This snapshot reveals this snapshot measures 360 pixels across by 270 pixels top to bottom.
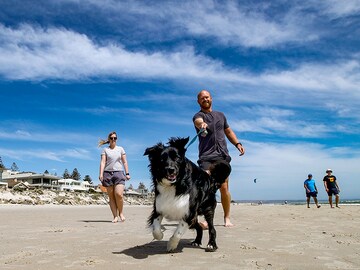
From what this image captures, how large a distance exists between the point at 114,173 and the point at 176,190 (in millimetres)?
5160

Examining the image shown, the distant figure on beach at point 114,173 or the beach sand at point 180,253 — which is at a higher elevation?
the distant figure on beach at point 114,173

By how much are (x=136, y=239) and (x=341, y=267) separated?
125 inches

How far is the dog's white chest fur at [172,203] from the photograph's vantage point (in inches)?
174

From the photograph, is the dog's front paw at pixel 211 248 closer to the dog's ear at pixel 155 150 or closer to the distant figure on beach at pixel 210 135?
the dog's ear at pixel 155 150

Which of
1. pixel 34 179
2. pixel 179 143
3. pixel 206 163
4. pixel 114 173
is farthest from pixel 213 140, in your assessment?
pixel 34 179

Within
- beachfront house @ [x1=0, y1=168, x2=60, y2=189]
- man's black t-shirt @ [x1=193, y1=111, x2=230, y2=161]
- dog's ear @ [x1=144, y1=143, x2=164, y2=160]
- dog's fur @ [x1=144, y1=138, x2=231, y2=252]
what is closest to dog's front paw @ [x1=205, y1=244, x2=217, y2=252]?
dog's fur @ [x1=144, y1=138, x2=231, y2=252]

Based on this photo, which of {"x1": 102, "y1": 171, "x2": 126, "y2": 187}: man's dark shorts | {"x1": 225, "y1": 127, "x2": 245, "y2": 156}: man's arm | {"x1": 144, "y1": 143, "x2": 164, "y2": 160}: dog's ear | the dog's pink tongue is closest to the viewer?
the dog's pink tongue

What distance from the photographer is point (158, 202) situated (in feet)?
15.1

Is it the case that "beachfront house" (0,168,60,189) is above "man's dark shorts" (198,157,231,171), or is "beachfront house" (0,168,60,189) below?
above

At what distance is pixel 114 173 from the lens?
930 centimetres

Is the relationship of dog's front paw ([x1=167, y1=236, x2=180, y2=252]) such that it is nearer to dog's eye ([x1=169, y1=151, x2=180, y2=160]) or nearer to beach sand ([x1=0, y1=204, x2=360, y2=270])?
beach sand ([x1=0, y1=204, x2=360, y2=270])

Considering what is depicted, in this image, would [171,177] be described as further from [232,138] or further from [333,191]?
[333,191]

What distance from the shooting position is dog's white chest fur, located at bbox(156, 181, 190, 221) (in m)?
4.43

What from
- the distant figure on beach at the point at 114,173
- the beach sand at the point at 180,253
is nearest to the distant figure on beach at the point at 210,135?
the beach sand at the point at 180,253
